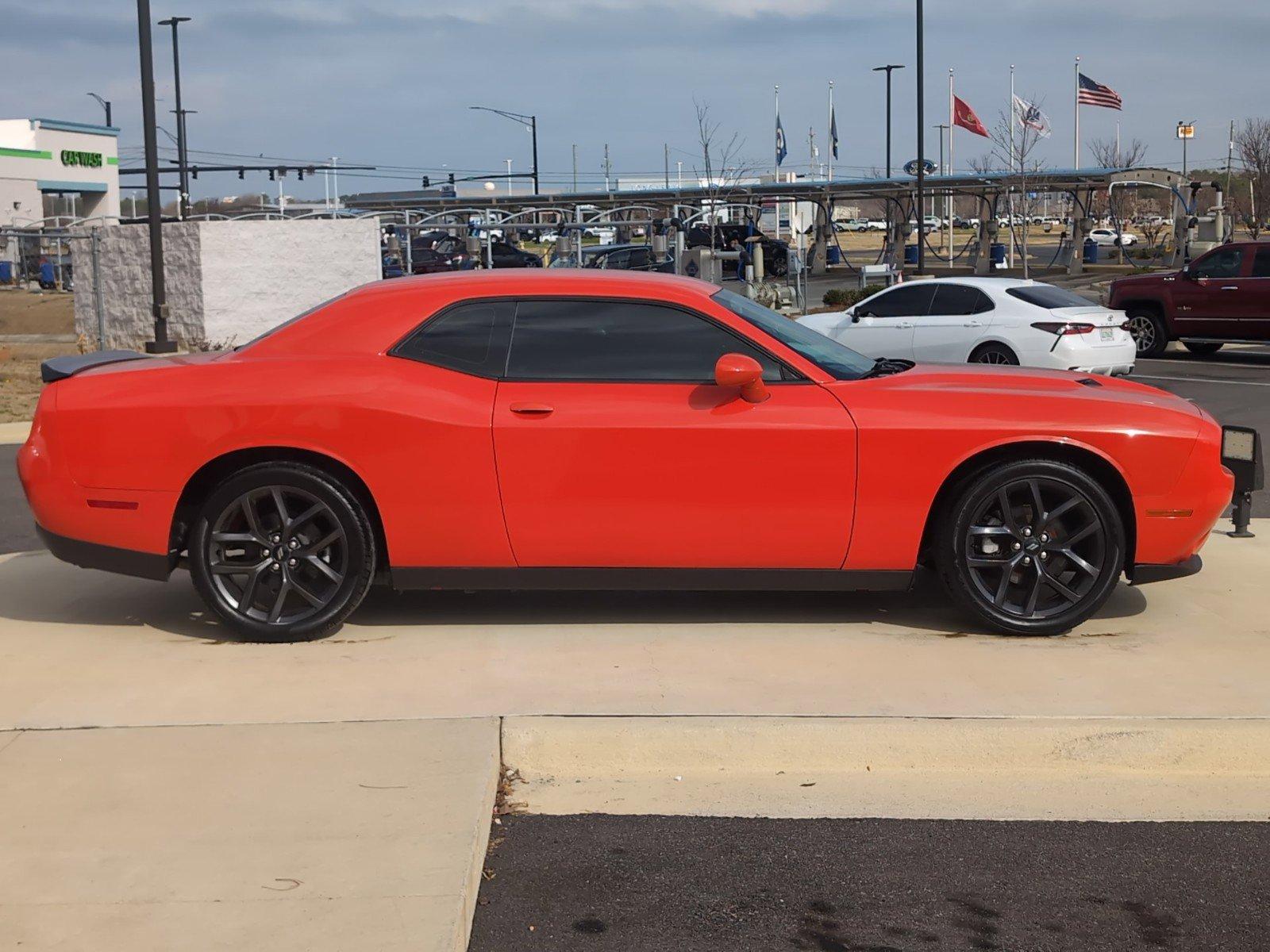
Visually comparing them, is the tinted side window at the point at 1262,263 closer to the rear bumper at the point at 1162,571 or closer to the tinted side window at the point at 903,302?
the tinted side window at the point at 903,302

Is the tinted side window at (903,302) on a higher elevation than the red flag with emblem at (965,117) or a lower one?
lower

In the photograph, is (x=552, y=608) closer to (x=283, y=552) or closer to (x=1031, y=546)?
(x=283, y=552)

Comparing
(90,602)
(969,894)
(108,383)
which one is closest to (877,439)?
(969,894)

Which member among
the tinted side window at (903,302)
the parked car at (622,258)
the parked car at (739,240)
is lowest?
the tinted side window at (903,302)

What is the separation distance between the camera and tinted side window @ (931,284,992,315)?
16.0 meters

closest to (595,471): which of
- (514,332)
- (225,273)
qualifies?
(514,332)

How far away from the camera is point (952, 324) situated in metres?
16.1

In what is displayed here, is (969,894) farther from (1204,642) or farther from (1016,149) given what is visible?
(1016,149)

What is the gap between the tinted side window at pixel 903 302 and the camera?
16.5m

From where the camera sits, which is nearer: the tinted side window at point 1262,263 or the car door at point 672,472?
the car door at point 672,472

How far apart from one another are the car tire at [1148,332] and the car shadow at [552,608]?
1556 cm

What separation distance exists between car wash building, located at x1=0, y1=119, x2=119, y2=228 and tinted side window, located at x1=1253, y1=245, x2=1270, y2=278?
155 feet

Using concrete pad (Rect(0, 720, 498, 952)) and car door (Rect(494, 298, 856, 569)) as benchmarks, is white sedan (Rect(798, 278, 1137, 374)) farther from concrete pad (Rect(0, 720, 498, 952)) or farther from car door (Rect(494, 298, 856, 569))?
concrete pad (Rect(0, 720, 498, 952))

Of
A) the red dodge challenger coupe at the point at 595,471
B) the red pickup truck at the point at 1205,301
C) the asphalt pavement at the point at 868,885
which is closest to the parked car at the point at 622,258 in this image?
the red pickup truck at the point at 1205,301
